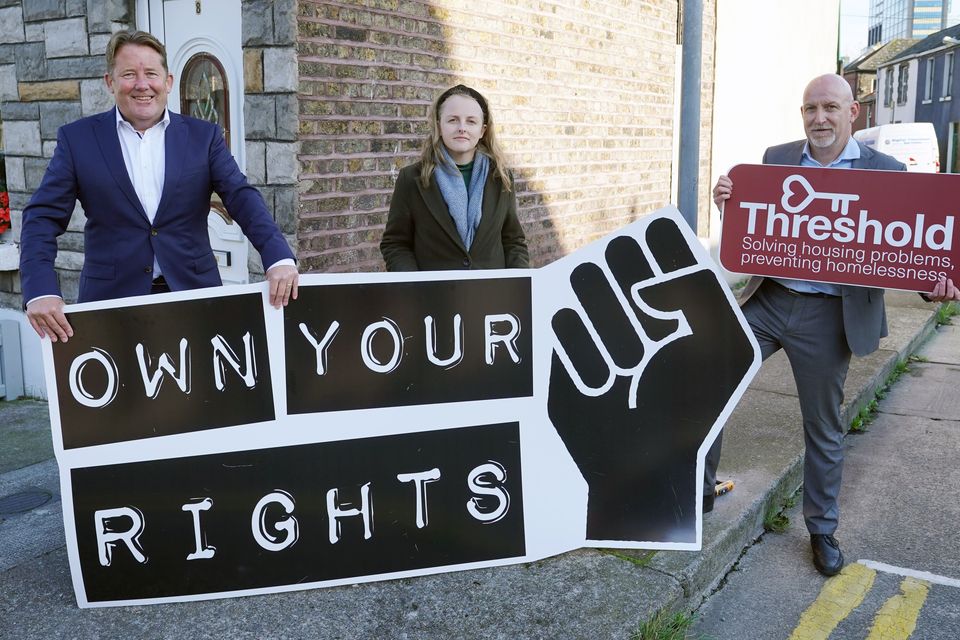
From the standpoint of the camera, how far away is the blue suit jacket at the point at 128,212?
3178mm

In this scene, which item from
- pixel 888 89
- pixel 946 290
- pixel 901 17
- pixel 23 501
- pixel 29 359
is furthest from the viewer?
pixel 901 17

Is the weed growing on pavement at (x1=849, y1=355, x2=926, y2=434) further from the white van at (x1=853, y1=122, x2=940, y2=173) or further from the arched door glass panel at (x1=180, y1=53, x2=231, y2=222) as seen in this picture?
the white van at (x1=853, y1=122, x2=940, y2=173)

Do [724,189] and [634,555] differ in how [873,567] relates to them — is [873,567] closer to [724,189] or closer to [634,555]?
[634,555]

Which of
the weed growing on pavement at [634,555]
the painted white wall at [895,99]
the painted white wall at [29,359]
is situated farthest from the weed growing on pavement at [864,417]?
the painted white wall at [895,99]

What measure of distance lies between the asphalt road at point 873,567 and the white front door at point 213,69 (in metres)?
3.08

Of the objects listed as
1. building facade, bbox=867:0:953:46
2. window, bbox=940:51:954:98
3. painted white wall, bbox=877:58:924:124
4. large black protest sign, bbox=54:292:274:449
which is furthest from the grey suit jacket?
building facade, bbox=867:0:953:46

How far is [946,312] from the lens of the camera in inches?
376

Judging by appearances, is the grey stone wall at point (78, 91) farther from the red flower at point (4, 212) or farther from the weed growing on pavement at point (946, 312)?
the weed growing on pavement at point (946, 312)

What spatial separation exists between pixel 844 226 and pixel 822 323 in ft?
1.29

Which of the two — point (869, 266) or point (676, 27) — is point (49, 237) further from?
point (676, 27)

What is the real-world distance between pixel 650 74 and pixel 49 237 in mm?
7251

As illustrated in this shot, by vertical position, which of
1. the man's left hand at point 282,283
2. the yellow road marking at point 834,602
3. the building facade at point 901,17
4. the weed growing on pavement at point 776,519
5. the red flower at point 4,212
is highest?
the building facade at point 901,17

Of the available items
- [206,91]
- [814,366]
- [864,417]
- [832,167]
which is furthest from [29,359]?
[864,417]

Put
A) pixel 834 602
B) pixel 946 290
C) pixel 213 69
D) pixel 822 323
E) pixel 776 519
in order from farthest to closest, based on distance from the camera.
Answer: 1. pixel 213 69
2. pixel 776 519
3. pixel 822 323
4. pixel 834 602
5. pixel 946 290
